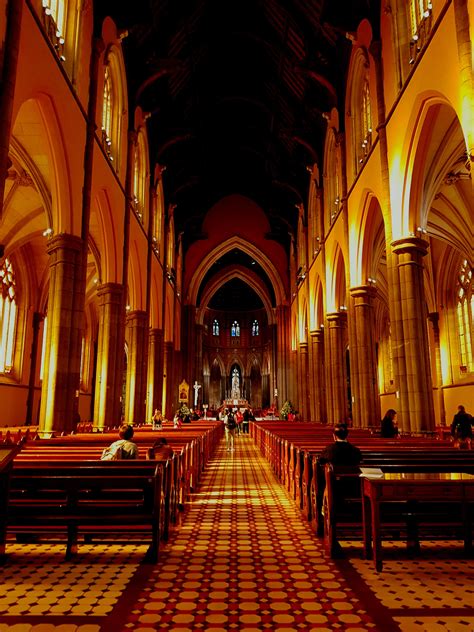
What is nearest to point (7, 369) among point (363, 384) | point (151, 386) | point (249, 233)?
point (151, 386)

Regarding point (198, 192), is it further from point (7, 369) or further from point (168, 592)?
point (168, 592)

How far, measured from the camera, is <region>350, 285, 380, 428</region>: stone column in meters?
16.1

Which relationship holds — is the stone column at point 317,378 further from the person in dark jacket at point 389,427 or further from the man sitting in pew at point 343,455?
the man sitting in pew at point 343,455

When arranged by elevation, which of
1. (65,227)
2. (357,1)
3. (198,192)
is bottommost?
(65,227)

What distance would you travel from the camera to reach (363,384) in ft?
53.2

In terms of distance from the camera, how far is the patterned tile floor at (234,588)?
11.2ft

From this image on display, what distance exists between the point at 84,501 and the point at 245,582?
183 cm

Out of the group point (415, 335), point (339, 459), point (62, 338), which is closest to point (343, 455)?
point (339, 459)

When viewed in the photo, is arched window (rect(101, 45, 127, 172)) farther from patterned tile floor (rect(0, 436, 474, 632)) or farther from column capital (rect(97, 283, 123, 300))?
patterned tile floor (rect(0, 436, 474, 632))

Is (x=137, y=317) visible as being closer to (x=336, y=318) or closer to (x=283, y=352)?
(x=336, y=318)

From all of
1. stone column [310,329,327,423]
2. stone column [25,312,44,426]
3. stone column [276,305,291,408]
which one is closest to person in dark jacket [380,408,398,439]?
stone column [310,329,327,423]

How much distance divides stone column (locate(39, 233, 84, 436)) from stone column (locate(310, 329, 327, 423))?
1528 cm

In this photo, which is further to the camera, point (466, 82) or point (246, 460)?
point (246, 460)

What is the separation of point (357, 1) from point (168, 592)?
16477 millimetres
